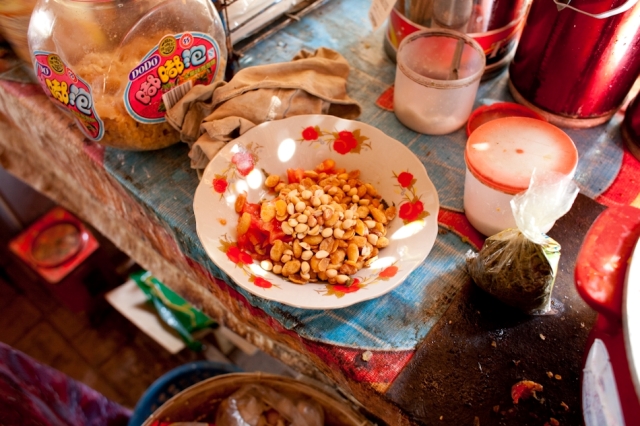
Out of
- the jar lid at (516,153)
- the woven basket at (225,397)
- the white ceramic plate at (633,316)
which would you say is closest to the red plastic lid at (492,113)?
the jar lid at (516,153)

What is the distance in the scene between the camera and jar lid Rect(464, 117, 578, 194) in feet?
2.53

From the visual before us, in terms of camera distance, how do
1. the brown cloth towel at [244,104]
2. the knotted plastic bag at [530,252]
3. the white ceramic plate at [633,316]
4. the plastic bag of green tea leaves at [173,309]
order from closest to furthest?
the white ceramic plate at [633,316]
the knotted plastic bag at [530,252]
the brown cloth towel at [244,104]
the plastic bag of green tea leaves at [173,309]

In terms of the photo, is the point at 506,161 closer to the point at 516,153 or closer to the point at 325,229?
the point at 516,153

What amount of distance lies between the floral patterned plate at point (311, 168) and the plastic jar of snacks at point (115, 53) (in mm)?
189

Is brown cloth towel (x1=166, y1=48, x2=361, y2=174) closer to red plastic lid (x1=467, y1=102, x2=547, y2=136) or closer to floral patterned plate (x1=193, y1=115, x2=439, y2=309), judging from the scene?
floral patterned plate (x1=193, y1=115, x2=439, y2=309)

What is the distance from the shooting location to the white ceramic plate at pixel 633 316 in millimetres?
494

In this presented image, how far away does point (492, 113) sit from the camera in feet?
3.28

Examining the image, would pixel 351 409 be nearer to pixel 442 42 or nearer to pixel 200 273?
pixel 200 273

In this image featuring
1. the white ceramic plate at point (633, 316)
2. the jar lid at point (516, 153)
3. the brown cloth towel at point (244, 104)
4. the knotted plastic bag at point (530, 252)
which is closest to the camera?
the white ceramic plate at point (633, 316)

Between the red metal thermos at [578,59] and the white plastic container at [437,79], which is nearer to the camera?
Result: the red metal thermos at [578,59]

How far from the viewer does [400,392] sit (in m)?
0.72

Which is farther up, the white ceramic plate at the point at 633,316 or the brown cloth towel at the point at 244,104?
the white ceramic plate at the point at 633,316

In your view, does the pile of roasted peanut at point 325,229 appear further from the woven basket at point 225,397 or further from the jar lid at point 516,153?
the woven basket at point 225,397

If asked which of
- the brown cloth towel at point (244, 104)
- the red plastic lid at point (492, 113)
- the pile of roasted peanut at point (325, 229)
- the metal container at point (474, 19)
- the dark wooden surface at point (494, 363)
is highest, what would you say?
the metal container at point (474, 19)
